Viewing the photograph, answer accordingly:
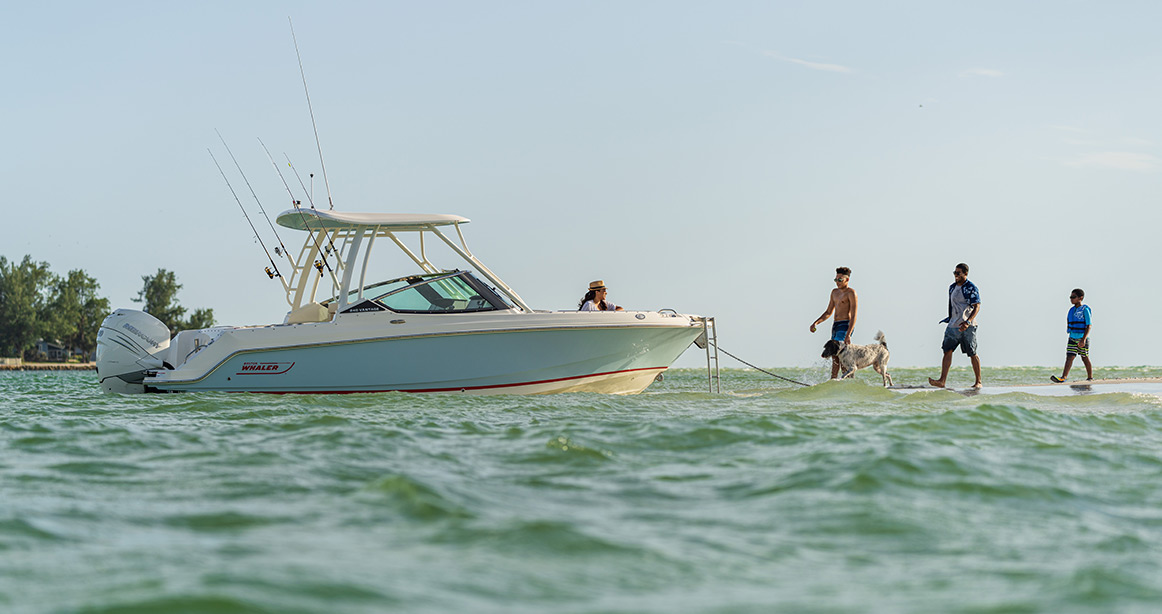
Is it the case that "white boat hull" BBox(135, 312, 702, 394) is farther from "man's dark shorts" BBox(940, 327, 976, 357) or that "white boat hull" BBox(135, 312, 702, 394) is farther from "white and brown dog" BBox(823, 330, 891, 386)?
"man's dark shorts" BBox(940, 327, 976, 357)

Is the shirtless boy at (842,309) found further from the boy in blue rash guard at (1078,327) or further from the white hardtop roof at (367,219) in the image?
the white hardtop roof at (367,219)

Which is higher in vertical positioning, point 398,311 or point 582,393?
point 398,311

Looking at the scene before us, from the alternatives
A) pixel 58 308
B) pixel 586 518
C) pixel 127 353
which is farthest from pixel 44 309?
pixel 586 518

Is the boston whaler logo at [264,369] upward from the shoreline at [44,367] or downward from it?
upward

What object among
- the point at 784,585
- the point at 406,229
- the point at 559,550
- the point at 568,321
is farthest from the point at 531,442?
the point at 406,229

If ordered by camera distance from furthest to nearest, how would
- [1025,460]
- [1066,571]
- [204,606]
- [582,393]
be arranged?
1. [582,393]
2. [1025,460]
3. [1066,571]
4. [204,606]

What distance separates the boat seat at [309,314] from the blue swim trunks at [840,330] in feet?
21.3

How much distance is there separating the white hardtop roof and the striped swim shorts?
907 cm

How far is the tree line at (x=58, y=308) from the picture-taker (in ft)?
231

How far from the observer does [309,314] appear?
11211mm

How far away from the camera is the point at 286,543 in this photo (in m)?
3.27

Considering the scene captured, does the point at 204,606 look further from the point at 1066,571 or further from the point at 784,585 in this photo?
the point at 1066,571

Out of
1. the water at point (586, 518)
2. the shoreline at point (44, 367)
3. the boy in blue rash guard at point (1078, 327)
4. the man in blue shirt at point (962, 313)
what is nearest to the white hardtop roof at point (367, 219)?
the water at point (586, 518)

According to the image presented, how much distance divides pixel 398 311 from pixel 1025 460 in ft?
24.6
